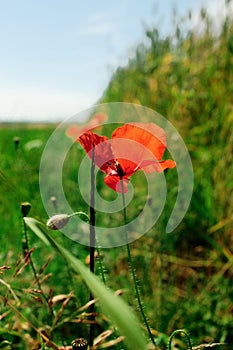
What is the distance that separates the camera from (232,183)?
1.92 metres

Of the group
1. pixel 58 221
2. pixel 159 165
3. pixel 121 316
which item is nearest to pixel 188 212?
pixel 159 165

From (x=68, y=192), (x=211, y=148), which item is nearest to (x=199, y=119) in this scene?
(x=211, y=148)

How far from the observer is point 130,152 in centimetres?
74

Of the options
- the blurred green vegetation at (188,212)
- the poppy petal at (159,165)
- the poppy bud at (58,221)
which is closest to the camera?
the poppy bud at (58,221)

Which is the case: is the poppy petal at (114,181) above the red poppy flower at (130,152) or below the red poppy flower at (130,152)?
below

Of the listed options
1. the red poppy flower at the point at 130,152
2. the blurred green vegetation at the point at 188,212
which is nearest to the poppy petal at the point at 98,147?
the red poppy flower at the point at 130,152

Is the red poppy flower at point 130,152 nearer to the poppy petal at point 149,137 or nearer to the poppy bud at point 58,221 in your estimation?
the poppy petal at point 149,137

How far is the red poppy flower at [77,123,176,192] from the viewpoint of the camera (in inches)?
28.3

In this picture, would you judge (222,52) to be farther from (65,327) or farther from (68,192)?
(65,327)

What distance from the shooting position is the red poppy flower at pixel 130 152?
A: 72 cm

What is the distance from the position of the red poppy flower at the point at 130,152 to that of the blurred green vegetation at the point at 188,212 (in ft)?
1.92

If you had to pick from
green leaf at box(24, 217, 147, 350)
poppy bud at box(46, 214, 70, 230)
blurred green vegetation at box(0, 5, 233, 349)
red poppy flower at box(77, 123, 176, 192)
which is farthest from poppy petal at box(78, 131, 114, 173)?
blurred green vegetation at box(0, 5, 233, 349)

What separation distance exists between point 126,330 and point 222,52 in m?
2.10

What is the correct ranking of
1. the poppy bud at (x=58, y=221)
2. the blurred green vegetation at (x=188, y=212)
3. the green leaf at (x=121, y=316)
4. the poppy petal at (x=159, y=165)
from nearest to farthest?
the green leaf at (x=121, y=316), the poppy bud at (x=58, y=221), the poppy petal at (x=159, y=165), the blurred green vegetation at (x=188, y=212)
